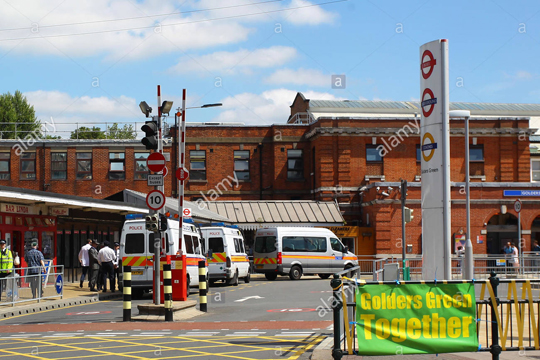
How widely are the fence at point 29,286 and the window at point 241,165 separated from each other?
1055 inches

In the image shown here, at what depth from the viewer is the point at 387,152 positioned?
45.8 meters

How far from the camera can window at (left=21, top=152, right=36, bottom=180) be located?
156ft

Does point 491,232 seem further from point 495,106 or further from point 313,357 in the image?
point 313,357

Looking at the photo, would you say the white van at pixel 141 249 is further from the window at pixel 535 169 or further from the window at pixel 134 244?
the window at pixel 535 169

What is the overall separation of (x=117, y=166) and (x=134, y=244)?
26609 mm

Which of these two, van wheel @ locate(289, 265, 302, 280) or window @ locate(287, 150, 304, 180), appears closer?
van wheel @ locate(289, 265, 302, 280)

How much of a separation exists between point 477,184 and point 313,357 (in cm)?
3356

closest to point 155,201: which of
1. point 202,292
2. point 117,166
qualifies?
point 202,292

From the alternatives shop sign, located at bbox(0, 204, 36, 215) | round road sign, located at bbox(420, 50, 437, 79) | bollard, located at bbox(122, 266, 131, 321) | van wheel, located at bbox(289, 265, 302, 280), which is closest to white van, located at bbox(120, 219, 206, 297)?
shop sign, located at bbox(0, 204, 36, 215)

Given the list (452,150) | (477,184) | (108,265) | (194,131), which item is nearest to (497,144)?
(452,150)

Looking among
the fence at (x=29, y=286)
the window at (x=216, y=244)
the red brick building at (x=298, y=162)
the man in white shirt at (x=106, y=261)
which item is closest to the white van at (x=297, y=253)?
the window at (x=216, y=244)

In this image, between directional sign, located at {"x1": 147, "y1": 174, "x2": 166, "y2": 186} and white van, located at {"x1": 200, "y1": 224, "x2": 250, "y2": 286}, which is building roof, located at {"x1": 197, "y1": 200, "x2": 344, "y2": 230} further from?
directional sign, located at {"x1": 147, "y1": 174, "x2": 166, "y2": 186}

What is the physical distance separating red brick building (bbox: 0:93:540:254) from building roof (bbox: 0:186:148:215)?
17439 mm

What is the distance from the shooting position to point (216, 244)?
94.0 feet
